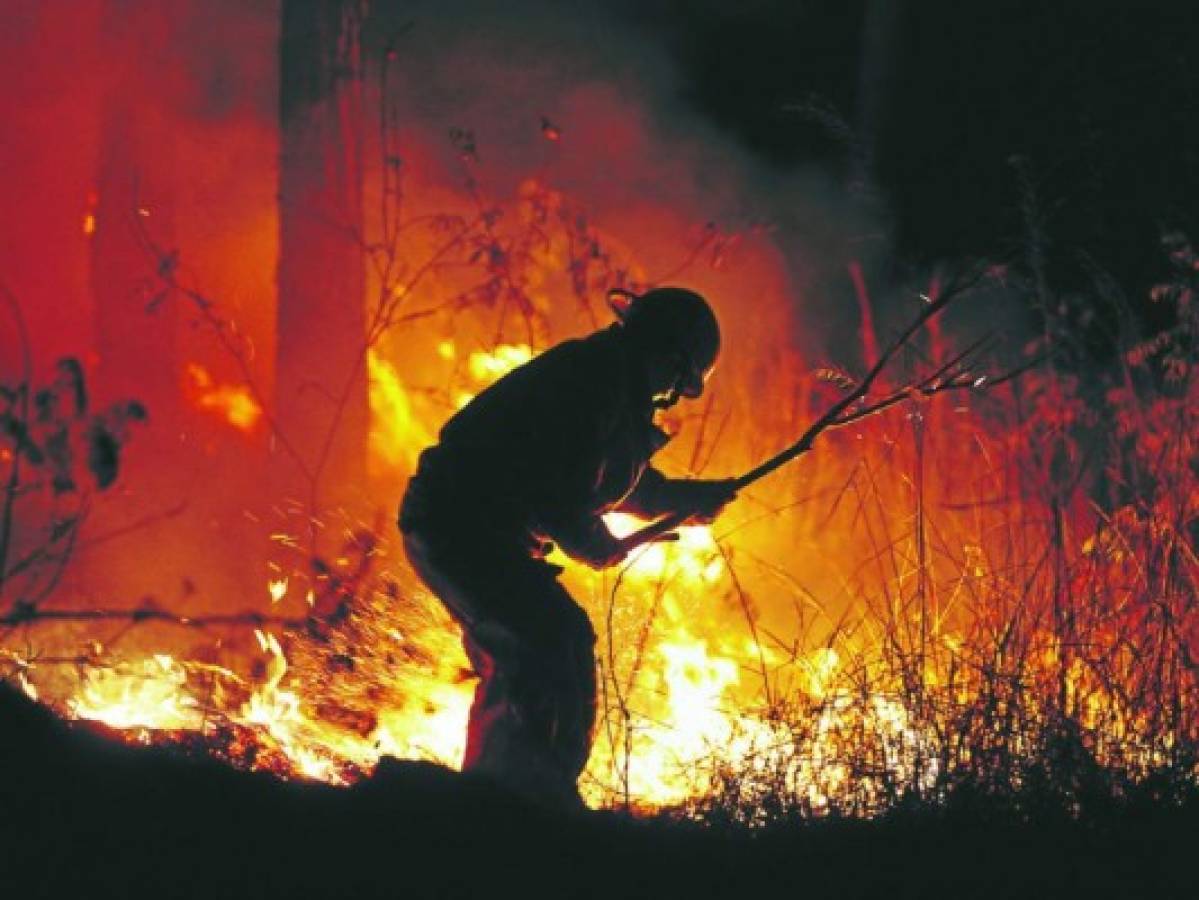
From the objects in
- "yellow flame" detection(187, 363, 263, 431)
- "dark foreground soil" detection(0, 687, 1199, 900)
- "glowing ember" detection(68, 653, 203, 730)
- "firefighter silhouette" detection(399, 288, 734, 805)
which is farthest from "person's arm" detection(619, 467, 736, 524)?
"yellow flame" detection(187, 363, 263, 431)

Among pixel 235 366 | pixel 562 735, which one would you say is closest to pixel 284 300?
pixel 235 366

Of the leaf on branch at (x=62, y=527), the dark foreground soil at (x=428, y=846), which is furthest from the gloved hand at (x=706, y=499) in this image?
the leaf on branch at (x=62, y=527)

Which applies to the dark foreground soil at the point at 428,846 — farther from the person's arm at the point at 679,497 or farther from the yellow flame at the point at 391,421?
the yellow flame at the point at 391,421

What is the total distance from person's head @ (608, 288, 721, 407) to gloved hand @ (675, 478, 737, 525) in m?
0.35

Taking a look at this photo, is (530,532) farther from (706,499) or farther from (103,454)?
(103,454)

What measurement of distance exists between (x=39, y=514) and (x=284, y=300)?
1479 mm

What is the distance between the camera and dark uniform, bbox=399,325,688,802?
197 inches

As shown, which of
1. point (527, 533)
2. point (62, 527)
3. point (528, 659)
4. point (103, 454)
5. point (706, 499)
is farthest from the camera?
point (103, 454)

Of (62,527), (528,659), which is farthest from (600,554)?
(62,527)

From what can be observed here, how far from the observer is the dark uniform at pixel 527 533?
499cm

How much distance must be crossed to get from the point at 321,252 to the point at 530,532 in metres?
2.90

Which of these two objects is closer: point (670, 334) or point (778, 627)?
point (670, 334)

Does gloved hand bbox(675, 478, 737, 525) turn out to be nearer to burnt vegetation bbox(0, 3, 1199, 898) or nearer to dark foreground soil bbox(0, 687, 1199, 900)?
burnt vegetation bbox(0, 3, 1199, 898)

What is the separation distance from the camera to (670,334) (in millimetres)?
5211
